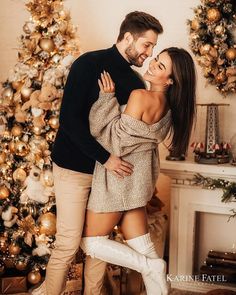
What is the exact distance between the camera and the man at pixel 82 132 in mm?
1930

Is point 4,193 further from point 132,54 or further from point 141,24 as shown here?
point 141,24

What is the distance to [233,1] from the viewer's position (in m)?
2.76

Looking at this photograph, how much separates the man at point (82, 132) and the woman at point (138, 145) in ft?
0.17

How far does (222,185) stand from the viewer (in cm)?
267


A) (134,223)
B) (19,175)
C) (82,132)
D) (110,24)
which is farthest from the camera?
(110,24)

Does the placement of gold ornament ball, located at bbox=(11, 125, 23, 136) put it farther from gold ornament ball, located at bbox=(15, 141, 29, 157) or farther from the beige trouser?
the beige trouser

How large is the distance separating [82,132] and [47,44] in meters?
0.83

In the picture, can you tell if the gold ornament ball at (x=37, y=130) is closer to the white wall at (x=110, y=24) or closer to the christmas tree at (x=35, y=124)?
the christmas tree at (x=35, y=124)

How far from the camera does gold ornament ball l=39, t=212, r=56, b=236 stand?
8.16 feet

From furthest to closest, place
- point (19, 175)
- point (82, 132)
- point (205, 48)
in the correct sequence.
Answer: point (205, 48), point (19, 175), point (82, 132)

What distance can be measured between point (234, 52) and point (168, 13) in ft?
2.09

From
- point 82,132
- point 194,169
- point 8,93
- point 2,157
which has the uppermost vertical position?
point 8,93

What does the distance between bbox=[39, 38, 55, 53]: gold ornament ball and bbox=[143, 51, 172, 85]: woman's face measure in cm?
77

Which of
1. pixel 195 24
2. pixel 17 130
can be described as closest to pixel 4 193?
pixel 17 130
